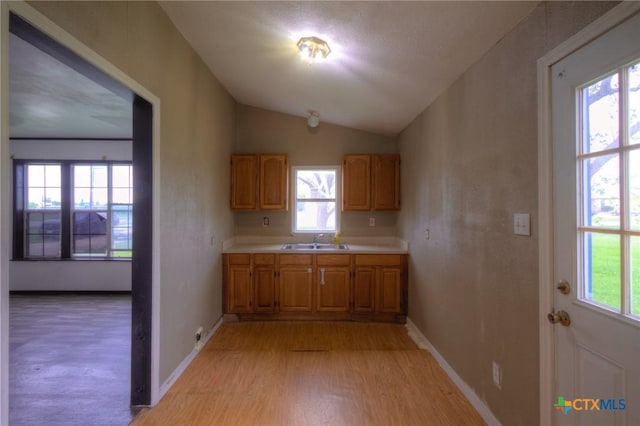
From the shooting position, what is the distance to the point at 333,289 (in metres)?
3.37

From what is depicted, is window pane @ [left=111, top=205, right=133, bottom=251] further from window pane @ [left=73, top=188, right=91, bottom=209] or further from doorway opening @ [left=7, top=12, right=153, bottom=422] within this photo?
window pane @ [left=73, top=188, right=91, bottom=209]

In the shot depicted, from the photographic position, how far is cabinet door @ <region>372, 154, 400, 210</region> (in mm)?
3660

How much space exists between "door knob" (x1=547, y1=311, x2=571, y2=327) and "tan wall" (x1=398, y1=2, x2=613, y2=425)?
0.11 meters

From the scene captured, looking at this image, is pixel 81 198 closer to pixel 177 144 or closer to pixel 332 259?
pixel 177 144

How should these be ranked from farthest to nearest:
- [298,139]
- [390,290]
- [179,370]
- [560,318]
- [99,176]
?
[99,176], [298,139], [390,290], [179,370], [560,318]

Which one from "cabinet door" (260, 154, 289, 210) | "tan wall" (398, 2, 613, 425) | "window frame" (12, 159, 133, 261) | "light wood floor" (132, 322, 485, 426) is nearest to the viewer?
"tan wall" (398, 2, 613, 425)

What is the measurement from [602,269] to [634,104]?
0.61 metres

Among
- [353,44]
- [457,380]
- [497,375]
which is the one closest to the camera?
[497,375]

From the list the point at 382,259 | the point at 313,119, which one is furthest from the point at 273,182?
the point at 382,259

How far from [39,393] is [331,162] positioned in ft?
11.6

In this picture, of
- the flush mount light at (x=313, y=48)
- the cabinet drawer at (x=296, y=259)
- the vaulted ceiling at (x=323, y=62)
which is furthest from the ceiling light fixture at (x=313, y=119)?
the cabinet drawer at (x=296, y=259)

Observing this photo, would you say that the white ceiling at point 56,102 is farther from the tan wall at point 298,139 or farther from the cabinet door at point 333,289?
the cabinet door at point 333,289

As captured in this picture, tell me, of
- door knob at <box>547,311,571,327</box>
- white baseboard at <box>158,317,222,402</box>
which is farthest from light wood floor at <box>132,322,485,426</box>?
door knob at <box>547,311,571,327</box>

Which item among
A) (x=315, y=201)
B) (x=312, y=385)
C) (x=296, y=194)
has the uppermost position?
(x=296, y=194)
